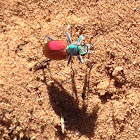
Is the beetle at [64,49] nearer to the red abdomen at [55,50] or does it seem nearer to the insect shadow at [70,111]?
the red abdomen at [55,50]

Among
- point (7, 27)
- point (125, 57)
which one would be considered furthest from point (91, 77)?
point (7, 27)

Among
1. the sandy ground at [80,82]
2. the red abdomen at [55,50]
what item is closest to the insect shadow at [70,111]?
the sandy ground at [80,82]

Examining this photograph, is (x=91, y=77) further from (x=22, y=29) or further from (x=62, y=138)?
(x=22, y=29)

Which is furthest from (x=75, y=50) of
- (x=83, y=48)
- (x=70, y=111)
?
(x=70, y=111)

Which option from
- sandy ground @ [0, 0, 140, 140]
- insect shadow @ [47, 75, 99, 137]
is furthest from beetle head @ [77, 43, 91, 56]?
insect shadow @ [47, 75, 99, 137]

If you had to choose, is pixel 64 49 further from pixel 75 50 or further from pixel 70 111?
pixel 70 111

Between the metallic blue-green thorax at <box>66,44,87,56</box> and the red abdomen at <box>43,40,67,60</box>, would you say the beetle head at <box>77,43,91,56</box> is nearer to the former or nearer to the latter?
the metallic blue-green thorax at <box>66,44,87,56</box>
